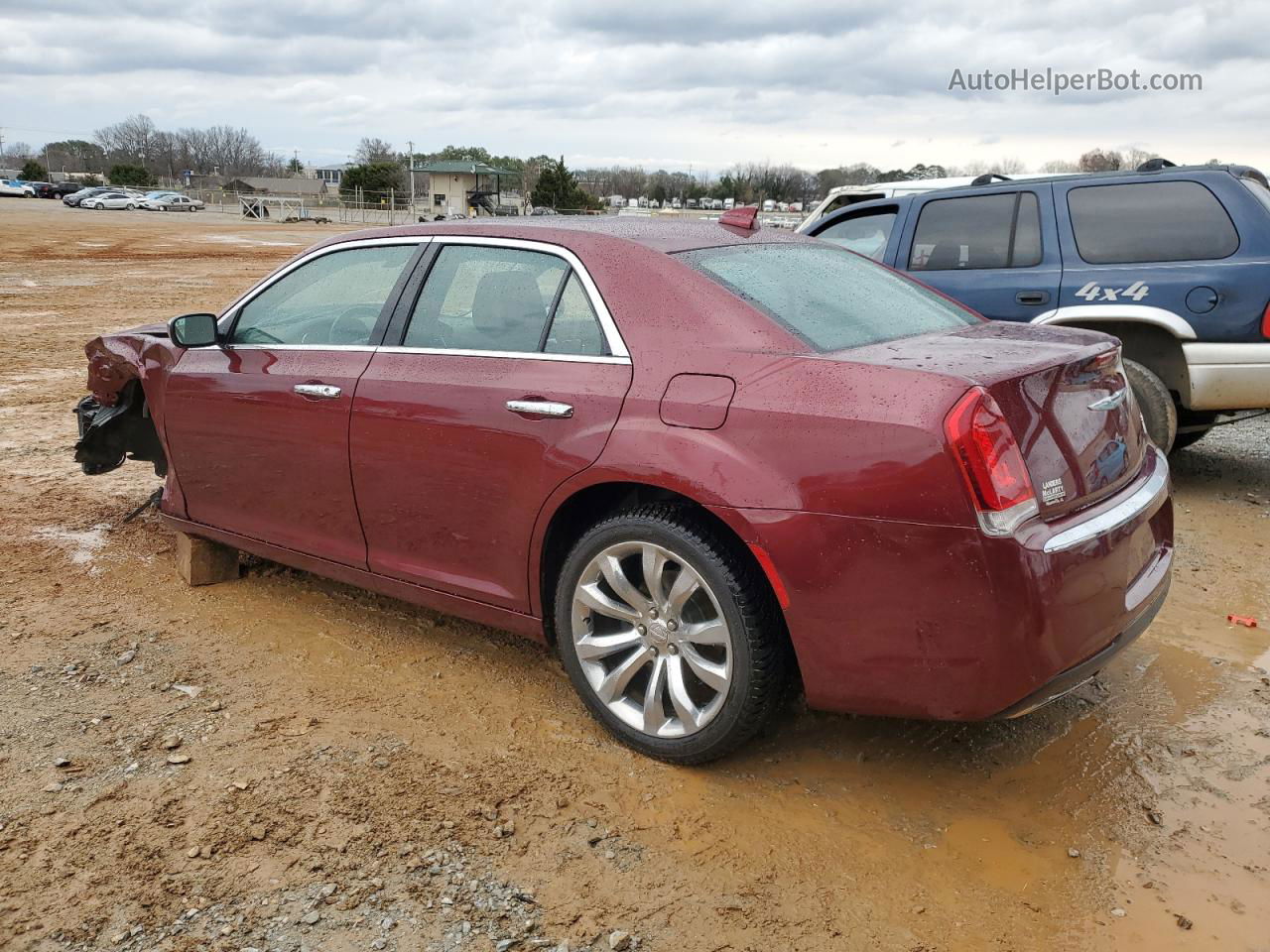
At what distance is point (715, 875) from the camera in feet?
9.06

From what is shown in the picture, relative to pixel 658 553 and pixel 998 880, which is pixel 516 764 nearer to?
pixel 658 553

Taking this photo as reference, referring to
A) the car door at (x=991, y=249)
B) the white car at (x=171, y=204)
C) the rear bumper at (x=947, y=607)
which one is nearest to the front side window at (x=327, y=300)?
the rear bumper at (x=947, y=607)

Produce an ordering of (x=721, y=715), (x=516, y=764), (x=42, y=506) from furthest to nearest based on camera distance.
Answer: (x=42, y=506) < (x=516, y=764) < (x=721, y=715)

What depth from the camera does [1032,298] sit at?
6.38 metres

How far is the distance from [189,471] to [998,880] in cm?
359

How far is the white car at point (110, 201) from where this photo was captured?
209ft

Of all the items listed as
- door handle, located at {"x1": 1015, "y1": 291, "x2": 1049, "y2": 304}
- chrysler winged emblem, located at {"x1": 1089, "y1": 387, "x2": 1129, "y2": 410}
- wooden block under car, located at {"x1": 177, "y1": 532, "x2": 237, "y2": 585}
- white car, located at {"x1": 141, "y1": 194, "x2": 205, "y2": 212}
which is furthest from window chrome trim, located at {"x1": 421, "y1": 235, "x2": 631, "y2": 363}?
white car, located at {"x1": 141, "y1": 194, "x2": 205, "y2": 212}

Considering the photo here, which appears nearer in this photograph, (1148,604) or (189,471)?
(1148,604)

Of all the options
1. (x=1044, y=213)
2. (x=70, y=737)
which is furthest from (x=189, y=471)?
(x=1044, y=213)

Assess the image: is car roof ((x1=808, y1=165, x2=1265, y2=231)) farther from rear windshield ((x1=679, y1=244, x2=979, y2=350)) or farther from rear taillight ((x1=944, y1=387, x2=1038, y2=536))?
rear taillight ((x1=944, y1=387, x2=1038, y2=536))

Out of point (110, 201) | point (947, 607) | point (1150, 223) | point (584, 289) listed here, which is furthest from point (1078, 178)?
point (110, 201)

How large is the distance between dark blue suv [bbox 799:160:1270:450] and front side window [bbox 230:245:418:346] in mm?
4018

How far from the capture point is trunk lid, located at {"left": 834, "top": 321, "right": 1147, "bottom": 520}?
2.73 meters

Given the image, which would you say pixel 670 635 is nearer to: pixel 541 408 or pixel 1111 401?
pixel 541 408
